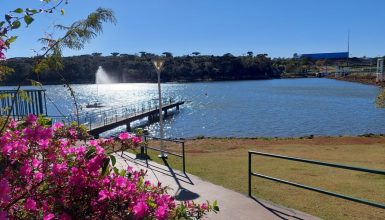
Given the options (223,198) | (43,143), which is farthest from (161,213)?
(223,198)

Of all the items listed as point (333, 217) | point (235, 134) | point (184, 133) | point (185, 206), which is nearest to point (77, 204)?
point (185, 206)

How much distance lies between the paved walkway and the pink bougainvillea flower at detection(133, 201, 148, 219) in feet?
7.40

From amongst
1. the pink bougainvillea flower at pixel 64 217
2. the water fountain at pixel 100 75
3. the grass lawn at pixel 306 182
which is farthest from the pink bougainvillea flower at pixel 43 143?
the water fountain at pixel 100 75

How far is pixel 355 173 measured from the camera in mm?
11188

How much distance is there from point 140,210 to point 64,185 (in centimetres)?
63

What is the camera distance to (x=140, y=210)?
83.7 inches

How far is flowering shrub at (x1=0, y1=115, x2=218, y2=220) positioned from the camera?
2371 millimetres

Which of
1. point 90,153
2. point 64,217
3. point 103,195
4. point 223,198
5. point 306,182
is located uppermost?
point 90,153

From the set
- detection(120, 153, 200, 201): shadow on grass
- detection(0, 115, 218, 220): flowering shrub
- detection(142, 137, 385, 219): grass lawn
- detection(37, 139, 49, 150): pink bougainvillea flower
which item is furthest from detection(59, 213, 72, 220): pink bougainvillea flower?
detection(142, 137, 385, 219): grass lawn

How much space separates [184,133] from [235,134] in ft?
17.9

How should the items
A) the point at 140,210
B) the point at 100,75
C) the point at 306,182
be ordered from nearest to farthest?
the point at 140,210, the point at 306,182, the point at 100,75

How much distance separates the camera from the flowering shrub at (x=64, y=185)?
7.78 ft

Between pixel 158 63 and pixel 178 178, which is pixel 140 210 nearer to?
pixel 178 178

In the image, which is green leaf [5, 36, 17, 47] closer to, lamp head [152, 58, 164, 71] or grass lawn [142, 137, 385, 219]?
grass lawn [142, 137, 385, 219]
